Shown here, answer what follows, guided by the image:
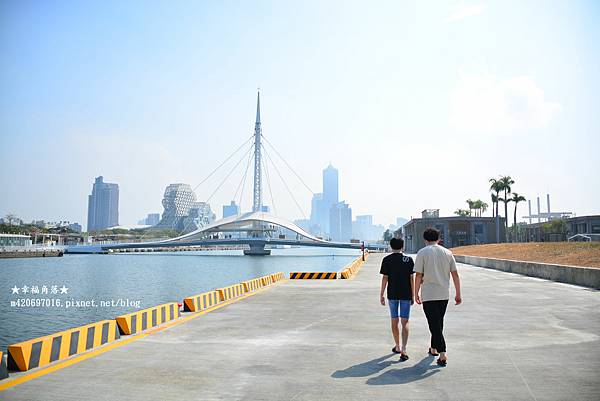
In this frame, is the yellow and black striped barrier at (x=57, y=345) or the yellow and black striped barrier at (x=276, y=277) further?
the yellow and black striped barrier at (x=276, y=277)

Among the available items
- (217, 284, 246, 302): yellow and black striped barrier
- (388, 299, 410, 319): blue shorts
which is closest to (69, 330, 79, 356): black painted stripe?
(388, 299, 410, 319): blue shorts

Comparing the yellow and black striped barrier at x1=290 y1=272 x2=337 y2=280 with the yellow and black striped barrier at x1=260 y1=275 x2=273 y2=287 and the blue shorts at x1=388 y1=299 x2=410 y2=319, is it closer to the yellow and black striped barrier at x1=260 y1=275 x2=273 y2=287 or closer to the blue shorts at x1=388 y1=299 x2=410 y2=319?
the yellow and black striped barrier at x1=260 y1=275 x2=273 y2=287

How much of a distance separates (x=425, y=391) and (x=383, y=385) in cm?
55

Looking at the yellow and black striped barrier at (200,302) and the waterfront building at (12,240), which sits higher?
the waterfront building at (12,240)

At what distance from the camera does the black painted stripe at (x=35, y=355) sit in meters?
7.54

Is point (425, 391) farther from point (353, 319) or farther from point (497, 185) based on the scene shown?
point (497, 185)

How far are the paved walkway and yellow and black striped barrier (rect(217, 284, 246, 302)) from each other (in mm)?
3305

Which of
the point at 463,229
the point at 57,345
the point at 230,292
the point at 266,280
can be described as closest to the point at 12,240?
the point at 463,229

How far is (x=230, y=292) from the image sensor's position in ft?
58.3

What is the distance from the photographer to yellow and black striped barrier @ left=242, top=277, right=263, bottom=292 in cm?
2031

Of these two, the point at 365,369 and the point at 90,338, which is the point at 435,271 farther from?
the point at 90,338

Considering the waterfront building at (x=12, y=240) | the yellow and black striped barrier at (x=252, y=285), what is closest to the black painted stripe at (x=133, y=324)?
the yellow and black striped barrier at (x=252, y=285)

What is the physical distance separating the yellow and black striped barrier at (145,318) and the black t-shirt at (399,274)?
220 inches

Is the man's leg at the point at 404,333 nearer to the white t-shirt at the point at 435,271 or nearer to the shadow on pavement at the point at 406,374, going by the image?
the shadow on pavement at the point at 406,374
